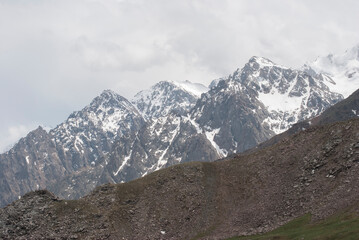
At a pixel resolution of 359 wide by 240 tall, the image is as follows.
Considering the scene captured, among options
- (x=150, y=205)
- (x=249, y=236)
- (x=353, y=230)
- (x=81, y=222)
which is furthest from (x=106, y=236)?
(x=353, y=230)

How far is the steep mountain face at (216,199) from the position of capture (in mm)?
86625

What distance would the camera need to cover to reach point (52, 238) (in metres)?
92.6

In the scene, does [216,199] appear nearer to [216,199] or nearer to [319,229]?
[216,199]

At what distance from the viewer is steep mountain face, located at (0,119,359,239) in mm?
86625

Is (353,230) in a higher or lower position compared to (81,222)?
lower

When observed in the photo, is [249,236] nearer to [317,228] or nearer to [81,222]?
[317,228]

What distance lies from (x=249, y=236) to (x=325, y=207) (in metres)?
15.5

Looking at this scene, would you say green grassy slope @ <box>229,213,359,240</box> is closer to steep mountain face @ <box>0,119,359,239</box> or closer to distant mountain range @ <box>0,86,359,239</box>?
distant mountain range @ <box>0,86,359,239</box>

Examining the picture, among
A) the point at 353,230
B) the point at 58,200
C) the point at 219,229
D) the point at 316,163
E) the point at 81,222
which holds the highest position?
the point at 58,200

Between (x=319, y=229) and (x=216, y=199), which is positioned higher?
(x=216, y=199)

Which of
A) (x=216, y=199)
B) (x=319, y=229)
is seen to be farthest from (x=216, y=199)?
(x=319, y=229)

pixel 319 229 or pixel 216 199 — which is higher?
pixel 216 199

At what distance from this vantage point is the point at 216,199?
10450 centimetres

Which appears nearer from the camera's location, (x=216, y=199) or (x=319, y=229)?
(x=319, y=229)
